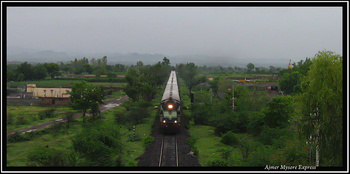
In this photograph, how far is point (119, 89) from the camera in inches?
2195

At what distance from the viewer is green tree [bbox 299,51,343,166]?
8.91m

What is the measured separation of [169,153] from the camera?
1549 centimetres

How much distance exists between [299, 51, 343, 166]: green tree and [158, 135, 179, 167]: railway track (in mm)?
7172

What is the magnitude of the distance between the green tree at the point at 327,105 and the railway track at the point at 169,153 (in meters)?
7.17

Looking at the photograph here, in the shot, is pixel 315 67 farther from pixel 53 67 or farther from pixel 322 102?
pixel 53 67

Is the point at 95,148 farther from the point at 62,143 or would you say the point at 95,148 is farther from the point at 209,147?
the point at 209,147

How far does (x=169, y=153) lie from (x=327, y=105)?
925 centimetres

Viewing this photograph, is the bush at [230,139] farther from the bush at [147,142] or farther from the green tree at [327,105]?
the green tree at [327,105]

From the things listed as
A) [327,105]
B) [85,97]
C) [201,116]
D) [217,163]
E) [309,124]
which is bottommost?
[217,163]

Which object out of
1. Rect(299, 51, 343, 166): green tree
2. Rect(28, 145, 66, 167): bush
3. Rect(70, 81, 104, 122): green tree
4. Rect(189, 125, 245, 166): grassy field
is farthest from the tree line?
Rect(70, 81, 104, 122): green tree

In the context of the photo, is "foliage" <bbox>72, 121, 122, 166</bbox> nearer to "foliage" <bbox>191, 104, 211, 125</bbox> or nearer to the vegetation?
the vegetation

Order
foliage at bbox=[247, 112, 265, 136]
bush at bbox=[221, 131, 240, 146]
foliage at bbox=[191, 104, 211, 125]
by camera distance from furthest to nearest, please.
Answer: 1. foliage at bbox=[191, 104, 211, 125]
2. foliage at bbox=[247, 112, 265, 136]
3. bush at bbox=[221, 131, 240, 146]

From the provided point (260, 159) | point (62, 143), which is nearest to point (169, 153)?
point (260, 159)
